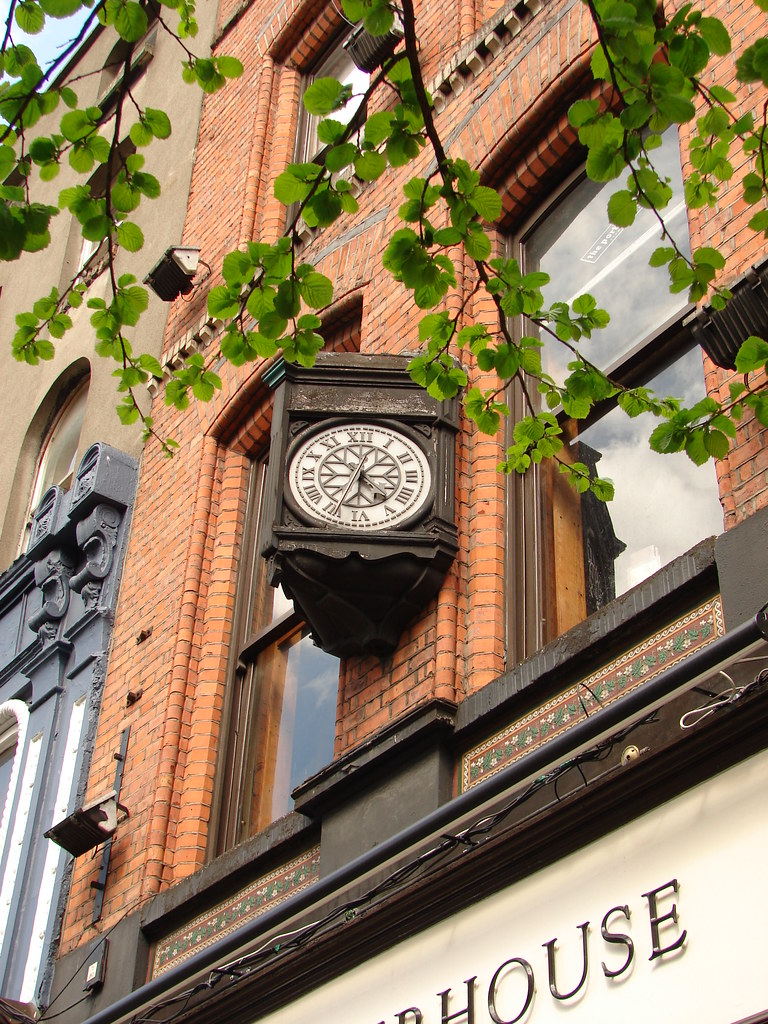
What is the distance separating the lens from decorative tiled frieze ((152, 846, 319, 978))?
7441mm

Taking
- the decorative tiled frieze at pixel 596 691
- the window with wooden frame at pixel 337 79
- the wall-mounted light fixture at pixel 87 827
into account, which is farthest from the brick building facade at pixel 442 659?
the window with wooden frame at pixel 337 79

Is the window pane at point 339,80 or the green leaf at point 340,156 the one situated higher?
the window pane at point 339,80

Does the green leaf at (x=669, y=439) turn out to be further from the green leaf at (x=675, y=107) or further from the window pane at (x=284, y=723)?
the window pane at (x=284, y=723)

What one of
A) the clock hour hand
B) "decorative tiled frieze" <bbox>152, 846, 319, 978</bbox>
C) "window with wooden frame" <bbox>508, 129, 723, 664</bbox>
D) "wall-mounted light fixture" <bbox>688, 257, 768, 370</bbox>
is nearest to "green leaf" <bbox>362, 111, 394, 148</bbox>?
"wall-mounted light fixture" <bbox>688, 257, 768, 370</bbox>

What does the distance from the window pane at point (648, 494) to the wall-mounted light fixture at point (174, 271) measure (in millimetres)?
5177

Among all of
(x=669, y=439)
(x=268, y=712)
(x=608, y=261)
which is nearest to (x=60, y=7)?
(x=669, y=439)

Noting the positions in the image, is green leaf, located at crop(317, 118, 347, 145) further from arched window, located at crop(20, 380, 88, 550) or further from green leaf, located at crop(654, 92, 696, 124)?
arched window, located at crop(20, 380, 88, 550)

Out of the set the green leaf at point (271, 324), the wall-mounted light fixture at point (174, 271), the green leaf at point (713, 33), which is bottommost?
the green leaf at point (271, 324)

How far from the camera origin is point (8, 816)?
414 inches

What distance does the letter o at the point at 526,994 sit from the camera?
5.33m

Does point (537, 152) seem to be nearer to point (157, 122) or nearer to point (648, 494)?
point (648, 494)

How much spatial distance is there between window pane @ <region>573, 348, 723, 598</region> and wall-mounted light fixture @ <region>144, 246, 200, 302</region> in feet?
17.0

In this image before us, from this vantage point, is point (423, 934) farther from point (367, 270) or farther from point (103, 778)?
point (367, 270)

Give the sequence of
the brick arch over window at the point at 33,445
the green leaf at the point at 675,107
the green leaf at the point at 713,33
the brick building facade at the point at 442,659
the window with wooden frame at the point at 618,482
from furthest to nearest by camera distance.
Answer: the brick arch over window at the point at 33,445, the window with wooden frame at the point at 618,482, the brick building facade at the point at 442,659, the green leaf at the point at 713,33, the green leaf at the point at 675,107
